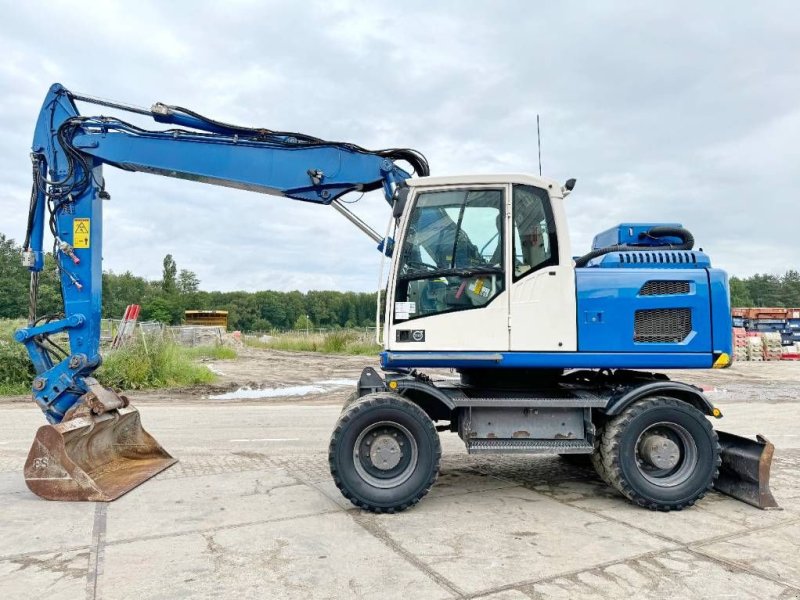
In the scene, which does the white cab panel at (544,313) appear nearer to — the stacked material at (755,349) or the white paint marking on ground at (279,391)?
the white paint marking on ground at (279,391)

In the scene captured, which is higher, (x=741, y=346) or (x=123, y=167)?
(x=123, y=167)

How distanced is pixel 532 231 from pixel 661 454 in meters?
2.32

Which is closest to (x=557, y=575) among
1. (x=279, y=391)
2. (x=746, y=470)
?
(x=746, y=470)

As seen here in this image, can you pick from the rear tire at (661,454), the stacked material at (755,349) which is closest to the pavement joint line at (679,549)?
the rear tire at (661,454)

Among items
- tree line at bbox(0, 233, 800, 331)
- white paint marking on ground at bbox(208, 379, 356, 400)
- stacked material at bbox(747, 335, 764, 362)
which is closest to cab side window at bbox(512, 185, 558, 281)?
white paint marking on ground at bbox(208, 379, 356, 400)

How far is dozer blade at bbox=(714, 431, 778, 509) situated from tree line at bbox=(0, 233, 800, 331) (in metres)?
67.1

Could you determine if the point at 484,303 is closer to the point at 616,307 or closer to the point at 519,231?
the point at 519,231

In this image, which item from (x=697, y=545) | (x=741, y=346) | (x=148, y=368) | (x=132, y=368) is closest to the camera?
(x=697, y=545)

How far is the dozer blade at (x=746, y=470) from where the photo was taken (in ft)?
18.8

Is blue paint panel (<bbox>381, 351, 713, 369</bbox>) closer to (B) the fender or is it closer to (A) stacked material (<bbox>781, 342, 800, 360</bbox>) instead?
(B) the fender

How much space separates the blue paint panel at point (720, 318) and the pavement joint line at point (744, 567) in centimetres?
203

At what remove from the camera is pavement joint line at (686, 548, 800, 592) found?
3.99 metres

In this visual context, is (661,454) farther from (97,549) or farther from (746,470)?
(97,549)

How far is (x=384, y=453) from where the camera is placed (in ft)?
18.4
